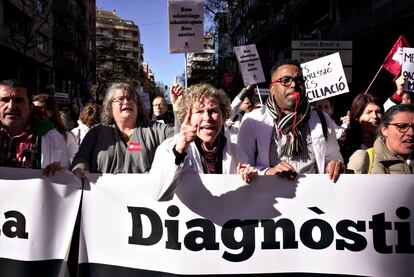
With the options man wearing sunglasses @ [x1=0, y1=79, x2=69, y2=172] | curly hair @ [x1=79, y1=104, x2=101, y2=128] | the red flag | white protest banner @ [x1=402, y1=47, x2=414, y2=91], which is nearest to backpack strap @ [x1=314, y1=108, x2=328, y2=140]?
man wearing sunglasses @ [x1=0, y1=79, x2=69, y2=172]

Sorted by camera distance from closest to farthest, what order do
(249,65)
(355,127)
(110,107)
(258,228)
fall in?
(258,228) < (110,107) < (355,127) < (249,65)

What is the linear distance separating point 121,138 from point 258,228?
1.35m

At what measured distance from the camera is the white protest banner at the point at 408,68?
5.71m

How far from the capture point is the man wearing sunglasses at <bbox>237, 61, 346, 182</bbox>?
306cm

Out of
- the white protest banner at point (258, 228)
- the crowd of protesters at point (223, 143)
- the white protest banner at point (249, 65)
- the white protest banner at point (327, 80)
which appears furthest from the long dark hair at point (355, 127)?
the white protest banner at point (249, 65)

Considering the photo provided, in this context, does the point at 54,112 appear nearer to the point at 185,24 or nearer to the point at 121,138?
the point at 121,138

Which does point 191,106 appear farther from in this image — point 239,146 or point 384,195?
point 384,195

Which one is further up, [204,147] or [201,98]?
[201,98]

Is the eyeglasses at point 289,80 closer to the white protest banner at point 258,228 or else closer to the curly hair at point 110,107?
the white protest banner at point 258,228

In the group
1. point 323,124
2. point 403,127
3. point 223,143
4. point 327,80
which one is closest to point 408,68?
point 327,80

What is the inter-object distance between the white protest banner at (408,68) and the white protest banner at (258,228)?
3.29 meters

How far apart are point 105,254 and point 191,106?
3.47ft

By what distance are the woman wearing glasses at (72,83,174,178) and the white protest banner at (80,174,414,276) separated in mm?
569

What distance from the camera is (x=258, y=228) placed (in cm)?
281
